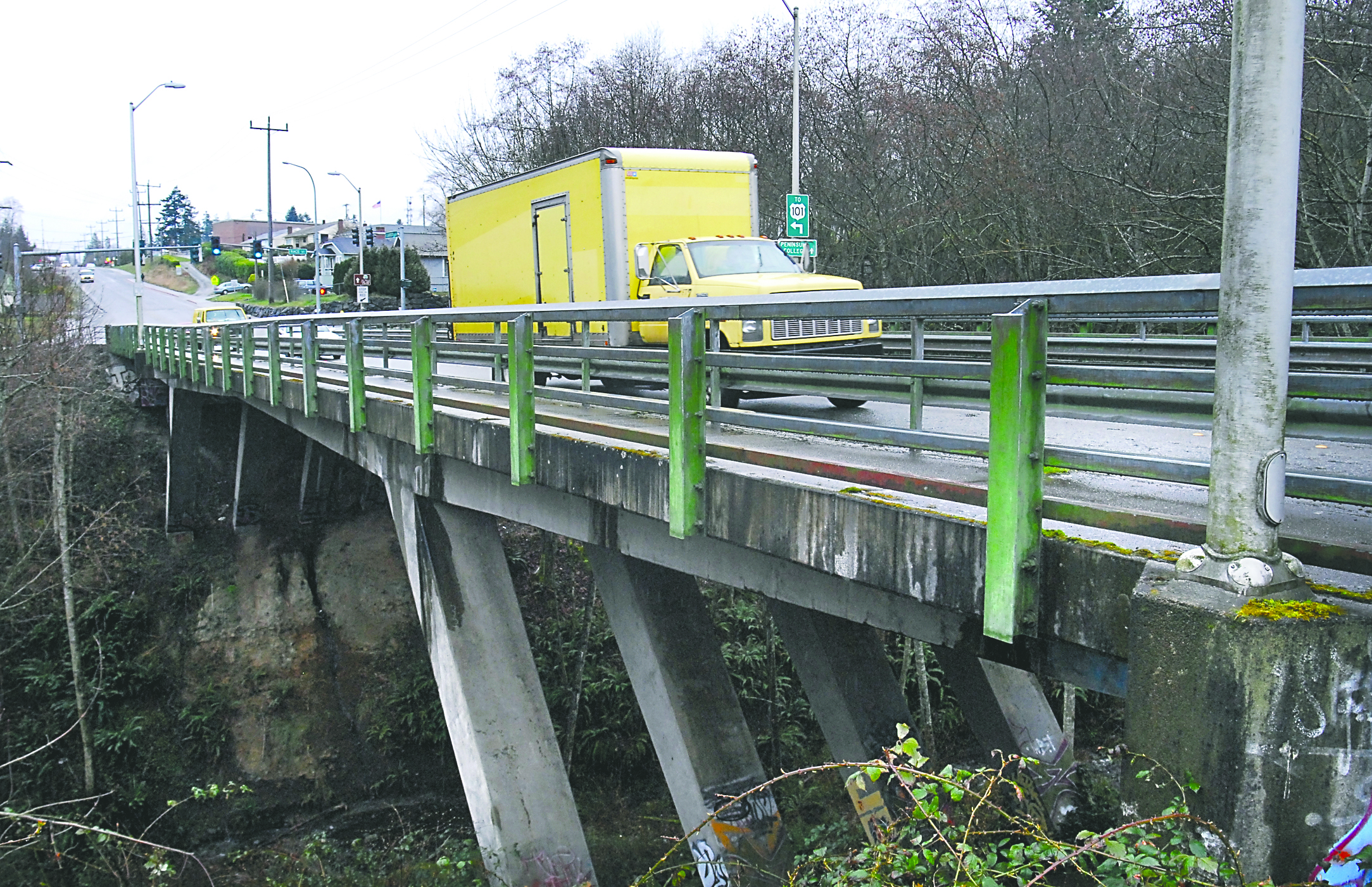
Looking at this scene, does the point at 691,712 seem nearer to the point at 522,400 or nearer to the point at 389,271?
the point at 522,400

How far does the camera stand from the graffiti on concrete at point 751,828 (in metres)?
7.71

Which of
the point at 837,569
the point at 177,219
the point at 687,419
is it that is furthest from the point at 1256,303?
the point at 177,219

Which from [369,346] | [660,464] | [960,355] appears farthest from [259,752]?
[660,464]

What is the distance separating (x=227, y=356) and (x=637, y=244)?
29.6 feet

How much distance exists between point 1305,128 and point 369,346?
38.9ft

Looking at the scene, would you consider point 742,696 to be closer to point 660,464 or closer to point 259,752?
point 259,752

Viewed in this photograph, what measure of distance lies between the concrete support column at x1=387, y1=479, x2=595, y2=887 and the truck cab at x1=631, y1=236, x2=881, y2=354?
293 cm

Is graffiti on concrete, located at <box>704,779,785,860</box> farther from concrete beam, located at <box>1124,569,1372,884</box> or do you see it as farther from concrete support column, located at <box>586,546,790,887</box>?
concrete beam, located at <box>1124,569,1372,884</box>

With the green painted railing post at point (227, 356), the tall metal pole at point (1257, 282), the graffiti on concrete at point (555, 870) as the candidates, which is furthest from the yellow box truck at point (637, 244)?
the tall metal pole at point (1257, 282)

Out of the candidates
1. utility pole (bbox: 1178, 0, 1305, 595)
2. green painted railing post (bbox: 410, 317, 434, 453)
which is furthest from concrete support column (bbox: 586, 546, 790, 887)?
utility pole (bbox: 1178, 0, 1305, 595)

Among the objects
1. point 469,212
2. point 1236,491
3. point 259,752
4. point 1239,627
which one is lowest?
point 259,752

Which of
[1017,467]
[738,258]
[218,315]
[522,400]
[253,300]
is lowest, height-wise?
[1017,467]

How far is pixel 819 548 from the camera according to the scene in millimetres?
4719

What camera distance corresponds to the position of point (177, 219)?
154 m
